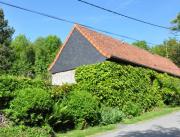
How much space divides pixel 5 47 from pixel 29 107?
40155mm

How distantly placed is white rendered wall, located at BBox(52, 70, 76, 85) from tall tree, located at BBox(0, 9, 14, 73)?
2301cm

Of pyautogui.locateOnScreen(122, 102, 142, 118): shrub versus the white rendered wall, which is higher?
the white rendered wall

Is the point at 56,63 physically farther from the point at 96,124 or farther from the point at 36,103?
the point at 36,103

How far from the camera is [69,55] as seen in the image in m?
26.8

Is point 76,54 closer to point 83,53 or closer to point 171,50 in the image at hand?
point 83,53

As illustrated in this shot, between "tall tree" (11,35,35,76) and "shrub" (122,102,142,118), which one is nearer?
"shrub" (122,102,142,118)

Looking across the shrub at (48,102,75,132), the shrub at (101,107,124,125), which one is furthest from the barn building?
the shrub at (48,102,75,132)

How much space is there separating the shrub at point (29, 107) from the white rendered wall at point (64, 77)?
10897 mm

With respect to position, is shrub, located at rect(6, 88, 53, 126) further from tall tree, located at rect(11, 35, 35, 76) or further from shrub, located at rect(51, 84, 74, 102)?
tall tree, located at rect(11, 35, 35, 76)

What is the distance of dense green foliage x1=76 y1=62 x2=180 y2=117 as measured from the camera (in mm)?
20891

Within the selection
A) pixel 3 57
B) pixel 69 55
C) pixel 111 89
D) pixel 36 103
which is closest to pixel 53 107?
pixel 36 103

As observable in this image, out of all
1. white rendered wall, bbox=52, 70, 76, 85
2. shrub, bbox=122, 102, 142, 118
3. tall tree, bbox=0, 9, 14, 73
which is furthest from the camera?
tall tree, bbox=0, 9, 14, 73

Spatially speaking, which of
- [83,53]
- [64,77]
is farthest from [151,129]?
[64,77]

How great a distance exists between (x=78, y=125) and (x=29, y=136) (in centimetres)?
388
